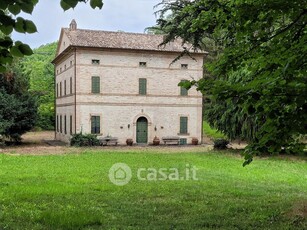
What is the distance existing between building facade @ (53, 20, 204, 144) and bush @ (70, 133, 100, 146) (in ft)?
3.34

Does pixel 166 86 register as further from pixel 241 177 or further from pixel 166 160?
pixel 241 177

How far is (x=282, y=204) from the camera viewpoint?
351 inches

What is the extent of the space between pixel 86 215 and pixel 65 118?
86.4 ft

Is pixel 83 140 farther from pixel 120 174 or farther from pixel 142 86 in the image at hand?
pixel 120 174

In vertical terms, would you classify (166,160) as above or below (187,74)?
below

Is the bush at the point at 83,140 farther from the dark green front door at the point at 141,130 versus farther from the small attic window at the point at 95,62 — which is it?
the small attic window at the point at 95,62

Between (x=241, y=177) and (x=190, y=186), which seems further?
(x=241, y=177)

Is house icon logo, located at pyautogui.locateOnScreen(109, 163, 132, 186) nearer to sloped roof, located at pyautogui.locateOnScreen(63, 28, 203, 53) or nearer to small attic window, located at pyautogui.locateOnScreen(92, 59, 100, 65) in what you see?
small attic window, located at pyautogui.locateOnScreen(92, 59, 100, 65)

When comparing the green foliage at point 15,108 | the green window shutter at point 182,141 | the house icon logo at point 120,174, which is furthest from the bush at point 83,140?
the house icon logo at point 120,174

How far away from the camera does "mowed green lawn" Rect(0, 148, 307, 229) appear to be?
6992 millimetres

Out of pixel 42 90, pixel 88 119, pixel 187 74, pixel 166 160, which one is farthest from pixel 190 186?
pixel 42 90
